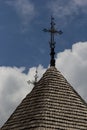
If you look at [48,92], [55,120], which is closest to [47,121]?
[55,120]

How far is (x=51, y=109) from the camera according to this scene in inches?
883

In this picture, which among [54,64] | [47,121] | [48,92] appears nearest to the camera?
[47,121]

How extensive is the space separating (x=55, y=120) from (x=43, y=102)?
1.12 metres

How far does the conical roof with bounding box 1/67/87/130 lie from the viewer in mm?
21953

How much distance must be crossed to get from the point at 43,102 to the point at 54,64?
3.25m

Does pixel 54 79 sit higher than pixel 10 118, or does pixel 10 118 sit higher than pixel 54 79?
pixel 54 79

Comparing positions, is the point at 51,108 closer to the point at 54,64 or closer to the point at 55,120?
the point at 55,120

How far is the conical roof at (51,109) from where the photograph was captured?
22.0 metres

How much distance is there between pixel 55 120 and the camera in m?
22.0

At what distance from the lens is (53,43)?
86.4ft

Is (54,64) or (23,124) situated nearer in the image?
(23,124)

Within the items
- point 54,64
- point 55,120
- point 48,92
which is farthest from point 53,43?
point 55,120

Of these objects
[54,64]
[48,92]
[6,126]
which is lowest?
[6,126]

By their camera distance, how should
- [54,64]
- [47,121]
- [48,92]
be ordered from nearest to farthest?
[47,121]
[48,92]
[54,64]
